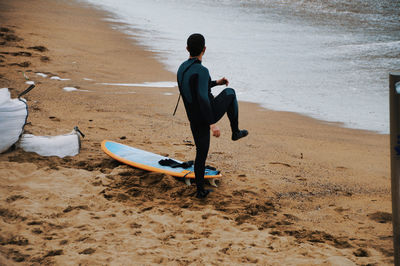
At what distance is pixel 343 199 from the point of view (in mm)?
4641

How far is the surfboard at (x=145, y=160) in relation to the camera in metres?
4.80

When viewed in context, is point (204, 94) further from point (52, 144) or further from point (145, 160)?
point (52, 144)

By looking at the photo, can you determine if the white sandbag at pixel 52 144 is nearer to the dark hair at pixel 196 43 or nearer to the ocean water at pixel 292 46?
the dark hair at pixel 196 43

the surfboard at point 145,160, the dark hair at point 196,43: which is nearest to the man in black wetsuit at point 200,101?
the dark hair at point 196,43

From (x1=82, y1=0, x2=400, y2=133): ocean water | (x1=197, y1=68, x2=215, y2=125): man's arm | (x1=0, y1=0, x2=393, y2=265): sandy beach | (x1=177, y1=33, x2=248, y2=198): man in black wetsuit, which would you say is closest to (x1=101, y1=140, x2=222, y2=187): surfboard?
(x1=0, y1=0, x2=393, y2=265): sandy beach

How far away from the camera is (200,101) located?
3.97 metres

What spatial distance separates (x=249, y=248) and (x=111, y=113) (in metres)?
4.61

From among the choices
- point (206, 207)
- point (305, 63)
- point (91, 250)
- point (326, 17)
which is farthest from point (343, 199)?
point (326, 17)

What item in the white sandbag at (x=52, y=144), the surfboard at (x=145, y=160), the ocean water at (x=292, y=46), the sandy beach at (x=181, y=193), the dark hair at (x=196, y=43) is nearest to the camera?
the sandy beach at (x=181, y=193)

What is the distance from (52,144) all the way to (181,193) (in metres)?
1.98

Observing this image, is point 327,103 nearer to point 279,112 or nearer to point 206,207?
point 279,112

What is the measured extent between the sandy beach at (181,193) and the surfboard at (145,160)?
0.10 m

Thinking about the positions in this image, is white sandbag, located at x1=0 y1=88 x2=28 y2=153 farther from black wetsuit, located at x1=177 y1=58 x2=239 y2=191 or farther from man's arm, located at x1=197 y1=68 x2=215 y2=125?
man's arm, located at x1=197 y1=68 x2=215 y2=125

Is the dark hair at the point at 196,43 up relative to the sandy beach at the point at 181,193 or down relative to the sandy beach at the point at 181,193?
up
